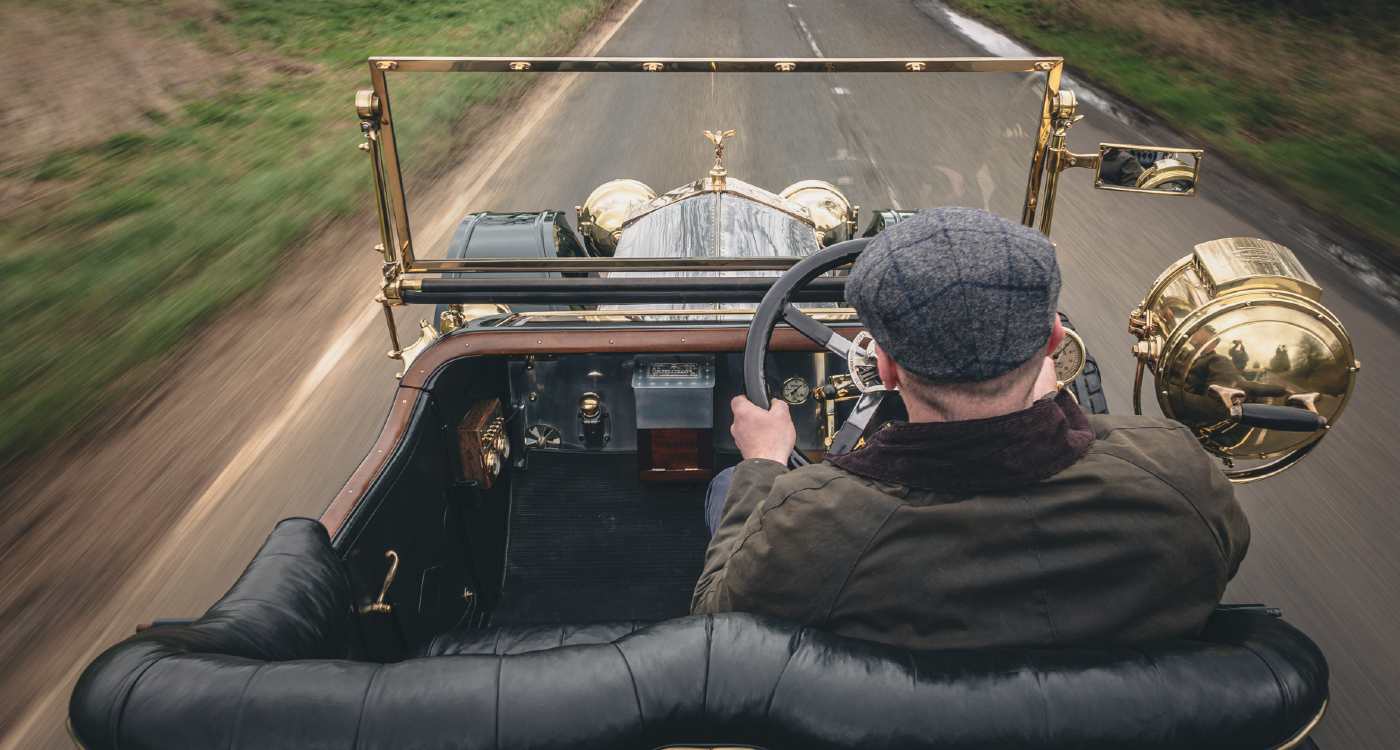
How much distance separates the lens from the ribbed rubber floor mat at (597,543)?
252 centimetres

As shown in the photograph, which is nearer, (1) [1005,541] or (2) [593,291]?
(1) [1005,541]

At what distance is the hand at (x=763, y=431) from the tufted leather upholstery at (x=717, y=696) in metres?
0.55

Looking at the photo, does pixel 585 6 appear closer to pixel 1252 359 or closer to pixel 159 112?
pixel 159 112

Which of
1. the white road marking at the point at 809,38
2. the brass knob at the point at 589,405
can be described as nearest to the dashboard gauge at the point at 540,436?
the brass knob at the point at 589,405

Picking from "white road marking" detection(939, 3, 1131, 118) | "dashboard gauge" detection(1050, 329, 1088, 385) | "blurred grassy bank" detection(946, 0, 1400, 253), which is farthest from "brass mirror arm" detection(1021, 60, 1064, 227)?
"white road marking" detection(939, 3, 1131, 118)

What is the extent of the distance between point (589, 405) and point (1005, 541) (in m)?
1.65

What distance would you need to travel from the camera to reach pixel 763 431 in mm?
1629

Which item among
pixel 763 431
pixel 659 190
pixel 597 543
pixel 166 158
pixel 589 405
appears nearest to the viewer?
pixel 763 431

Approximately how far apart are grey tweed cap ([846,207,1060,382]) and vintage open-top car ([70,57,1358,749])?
1.23 ft

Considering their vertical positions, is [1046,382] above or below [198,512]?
above

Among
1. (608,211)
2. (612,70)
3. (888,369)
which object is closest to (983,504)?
(888,369)

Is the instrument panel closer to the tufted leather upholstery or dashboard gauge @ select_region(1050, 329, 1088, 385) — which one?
dashboard gauge @ select_region(1050, 329, 1088, 385)

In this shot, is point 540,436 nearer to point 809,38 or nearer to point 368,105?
point 368,105

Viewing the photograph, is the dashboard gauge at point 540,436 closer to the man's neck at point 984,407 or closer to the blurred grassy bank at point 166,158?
the blurred grassy bank at point 166,158
